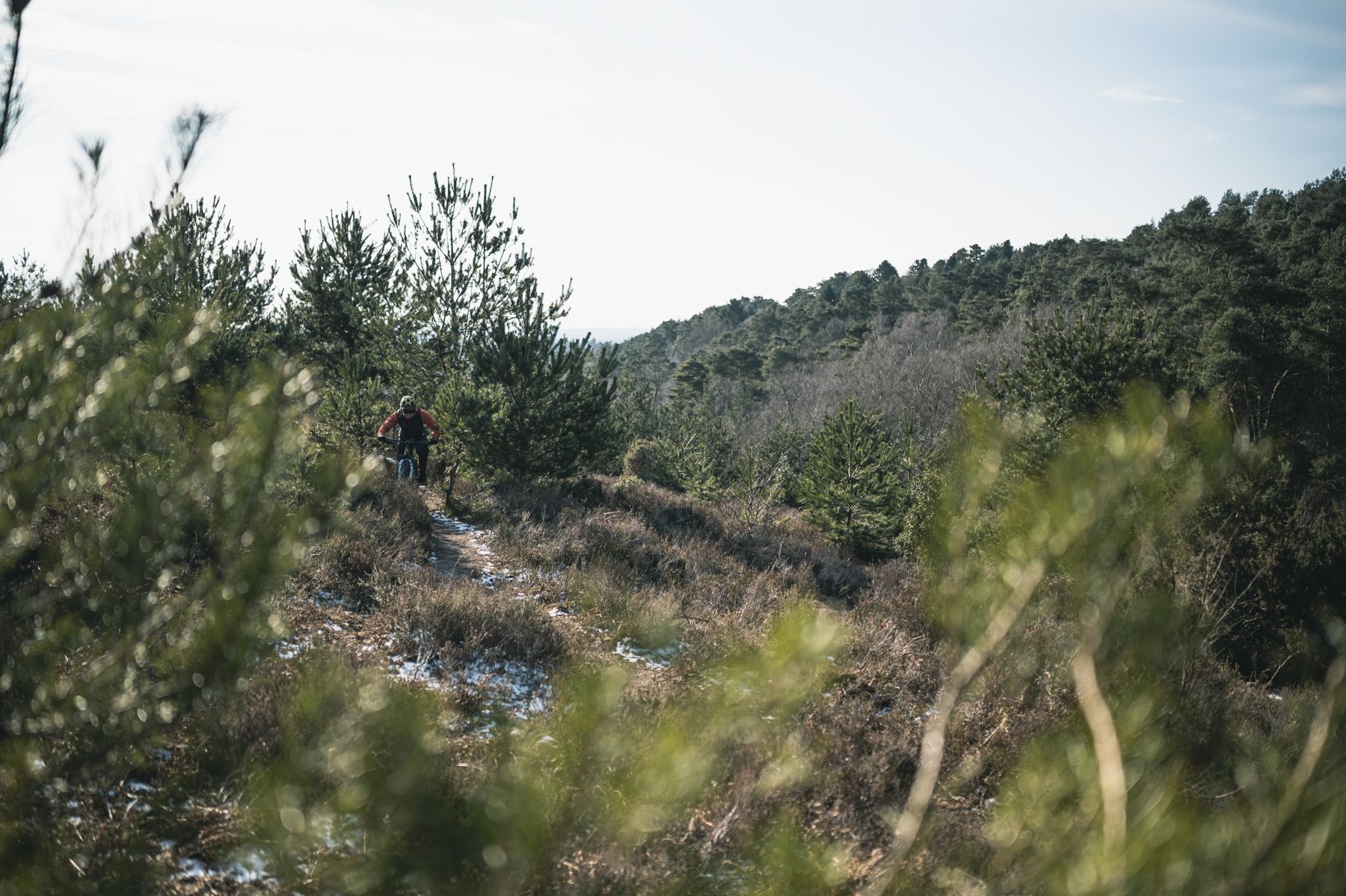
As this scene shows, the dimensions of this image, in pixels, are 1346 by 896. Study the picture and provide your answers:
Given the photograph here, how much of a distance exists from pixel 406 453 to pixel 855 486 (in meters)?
9.71

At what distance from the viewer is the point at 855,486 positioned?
15.8m

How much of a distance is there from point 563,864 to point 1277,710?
6886 millimetres

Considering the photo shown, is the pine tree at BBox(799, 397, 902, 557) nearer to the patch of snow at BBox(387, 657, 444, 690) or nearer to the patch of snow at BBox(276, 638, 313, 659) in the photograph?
the patch of snow at BBox(387, 657, 444, 690)

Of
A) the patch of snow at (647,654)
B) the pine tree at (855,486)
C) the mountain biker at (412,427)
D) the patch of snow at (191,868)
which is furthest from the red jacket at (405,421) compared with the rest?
the pine tree at (855,486)

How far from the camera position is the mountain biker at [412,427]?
34.6 ft

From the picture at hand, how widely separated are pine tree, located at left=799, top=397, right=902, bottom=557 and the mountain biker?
907cm

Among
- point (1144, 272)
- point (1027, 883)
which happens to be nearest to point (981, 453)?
point (1027, 883)

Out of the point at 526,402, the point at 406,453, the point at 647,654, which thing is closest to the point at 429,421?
the point at 406,453

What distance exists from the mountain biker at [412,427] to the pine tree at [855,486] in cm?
907

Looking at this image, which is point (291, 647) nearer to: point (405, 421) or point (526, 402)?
point (405, 421)

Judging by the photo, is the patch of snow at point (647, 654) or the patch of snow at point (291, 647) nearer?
the patch of snow at point (291, 647)

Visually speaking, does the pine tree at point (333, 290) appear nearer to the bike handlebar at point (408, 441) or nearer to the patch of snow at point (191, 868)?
the bike handlebar at point (408, 441)

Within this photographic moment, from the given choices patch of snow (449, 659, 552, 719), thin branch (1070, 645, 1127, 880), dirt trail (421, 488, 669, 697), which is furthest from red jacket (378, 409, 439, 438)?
thin branch (1070, 645, 1127, 880)

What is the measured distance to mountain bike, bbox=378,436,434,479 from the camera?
1088cm
